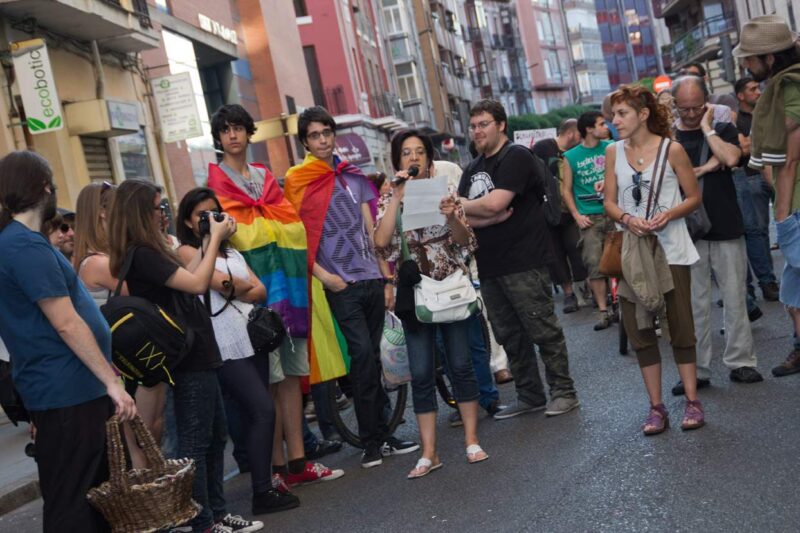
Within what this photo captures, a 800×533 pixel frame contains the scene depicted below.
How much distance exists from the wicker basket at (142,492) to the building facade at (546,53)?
107 meters

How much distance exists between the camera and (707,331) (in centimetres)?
839

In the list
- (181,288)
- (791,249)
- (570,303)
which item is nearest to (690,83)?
(791,249)

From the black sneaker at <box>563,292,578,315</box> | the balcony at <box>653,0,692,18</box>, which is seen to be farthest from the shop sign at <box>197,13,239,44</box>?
the balcony at <box>653,0,692,18</box>

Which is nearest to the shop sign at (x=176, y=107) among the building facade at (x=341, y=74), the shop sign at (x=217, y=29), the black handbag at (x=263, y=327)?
the shop sign at (x=217, y=29)

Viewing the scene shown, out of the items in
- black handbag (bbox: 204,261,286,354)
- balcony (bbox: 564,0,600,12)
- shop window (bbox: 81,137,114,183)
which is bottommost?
black handbag (bbox: 204,261,286,354)

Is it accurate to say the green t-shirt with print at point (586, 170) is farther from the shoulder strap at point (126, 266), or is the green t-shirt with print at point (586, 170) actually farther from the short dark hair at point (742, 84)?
the shoulder strap at point (126, 266)

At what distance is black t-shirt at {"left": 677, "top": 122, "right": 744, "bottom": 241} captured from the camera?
27.7 feet

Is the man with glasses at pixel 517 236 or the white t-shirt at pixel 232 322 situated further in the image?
the man with glasses at pixel 517 236

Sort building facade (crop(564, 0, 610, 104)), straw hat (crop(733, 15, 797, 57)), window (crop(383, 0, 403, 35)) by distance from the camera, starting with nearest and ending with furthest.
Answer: straw hat (crop(733, 15, 797, 57)), window (crop(383, 0, 403, 35)), building facade (crop(564, 0, 610, 104))

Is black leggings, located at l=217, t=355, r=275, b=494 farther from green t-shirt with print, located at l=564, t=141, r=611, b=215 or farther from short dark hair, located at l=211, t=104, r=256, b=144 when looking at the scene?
green t-shirt with print, located at l=564, t=141, r=611, b=215

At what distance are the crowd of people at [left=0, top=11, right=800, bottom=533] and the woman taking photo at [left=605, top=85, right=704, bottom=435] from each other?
1cm

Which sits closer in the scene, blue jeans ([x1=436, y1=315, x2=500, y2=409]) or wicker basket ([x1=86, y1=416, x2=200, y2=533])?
wicker basket ([x1=86, y1=416, x2=200, y2=533])

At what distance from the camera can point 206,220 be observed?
260 inches

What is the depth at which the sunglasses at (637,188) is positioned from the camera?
7.49 m
